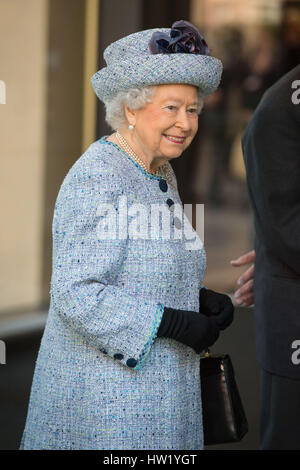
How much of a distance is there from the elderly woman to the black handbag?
14cm

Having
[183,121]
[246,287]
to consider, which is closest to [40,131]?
[246,287]

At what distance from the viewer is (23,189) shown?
4.75 metres

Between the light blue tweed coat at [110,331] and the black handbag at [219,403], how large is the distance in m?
0.13

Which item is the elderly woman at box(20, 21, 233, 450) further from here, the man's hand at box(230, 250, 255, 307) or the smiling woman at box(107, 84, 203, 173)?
the man's hand at box(230, 250, 255, 307)

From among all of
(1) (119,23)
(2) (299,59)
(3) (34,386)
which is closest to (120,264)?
(3) (34,386)

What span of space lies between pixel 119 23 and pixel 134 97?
7.78 feet

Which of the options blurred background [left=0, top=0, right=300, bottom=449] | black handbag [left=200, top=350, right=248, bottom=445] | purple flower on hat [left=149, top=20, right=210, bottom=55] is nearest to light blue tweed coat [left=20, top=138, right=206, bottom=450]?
black handbag [left=200, top=350, right=248, bottom=445]

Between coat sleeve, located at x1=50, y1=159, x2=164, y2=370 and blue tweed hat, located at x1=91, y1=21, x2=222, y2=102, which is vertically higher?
blue tweed hat, located at x1=91, y1=21, x2=222, y2=102

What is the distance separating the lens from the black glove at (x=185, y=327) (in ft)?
6.64

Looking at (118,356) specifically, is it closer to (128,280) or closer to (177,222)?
(128,280)

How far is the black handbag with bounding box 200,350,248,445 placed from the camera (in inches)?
91.9

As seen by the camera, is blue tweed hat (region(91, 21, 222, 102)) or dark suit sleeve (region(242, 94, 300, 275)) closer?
blue tweed hat (region(91, 21, 222, 102))

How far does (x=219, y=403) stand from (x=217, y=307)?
295 mm

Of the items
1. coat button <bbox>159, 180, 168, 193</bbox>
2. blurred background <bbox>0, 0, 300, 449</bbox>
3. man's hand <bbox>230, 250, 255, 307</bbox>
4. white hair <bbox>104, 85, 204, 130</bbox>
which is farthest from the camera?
blurred background <bbox>0, 0, 300, 449</bbox>
